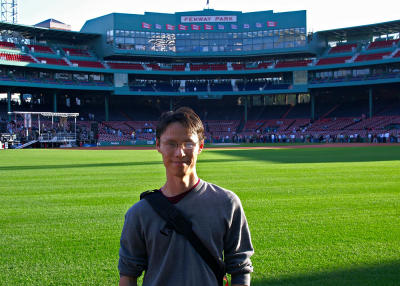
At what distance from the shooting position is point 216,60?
71.6 meters

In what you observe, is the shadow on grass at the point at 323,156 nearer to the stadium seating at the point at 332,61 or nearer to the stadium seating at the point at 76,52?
the stadium seating at the point at 332,61

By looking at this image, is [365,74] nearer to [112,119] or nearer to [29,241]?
[112,119]

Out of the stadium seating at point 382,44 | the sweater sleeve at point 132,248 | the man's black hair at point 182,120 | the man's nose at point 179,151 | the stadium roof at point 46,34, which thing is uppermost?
the stadium roof at point 46,34

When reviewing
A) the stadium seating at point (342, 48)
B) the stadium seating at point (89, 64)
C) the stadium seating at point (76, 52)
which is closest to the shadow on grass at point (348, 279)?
the stadium seating at point (89, 64)

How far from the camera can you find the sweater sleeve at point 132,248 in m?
2.55

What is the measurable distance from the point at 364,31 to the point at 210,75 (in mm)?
26518

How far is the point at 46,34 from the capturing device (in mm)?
64312

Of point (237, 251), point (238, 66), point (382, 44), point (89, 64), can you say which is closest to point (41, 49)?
point (89, 64)

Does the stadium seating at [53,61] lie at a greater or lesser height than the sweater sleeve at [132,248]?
greater

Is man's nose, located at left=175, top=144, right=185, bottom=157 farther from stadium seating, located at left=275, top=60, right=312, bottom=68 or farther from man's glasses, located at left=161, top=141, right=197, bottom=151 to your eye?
stadium seating, located at left=275, top=60, right=312, bottom=68

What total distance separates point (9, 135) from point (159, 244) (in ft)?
150

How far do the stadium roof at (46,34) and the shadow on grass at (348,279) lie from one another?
63.4 m

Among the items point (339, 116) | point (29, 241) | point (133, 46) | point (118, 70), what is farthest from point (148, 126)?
point (29, 241)

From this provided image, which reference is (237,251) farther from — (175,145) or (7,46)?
(7,46)
